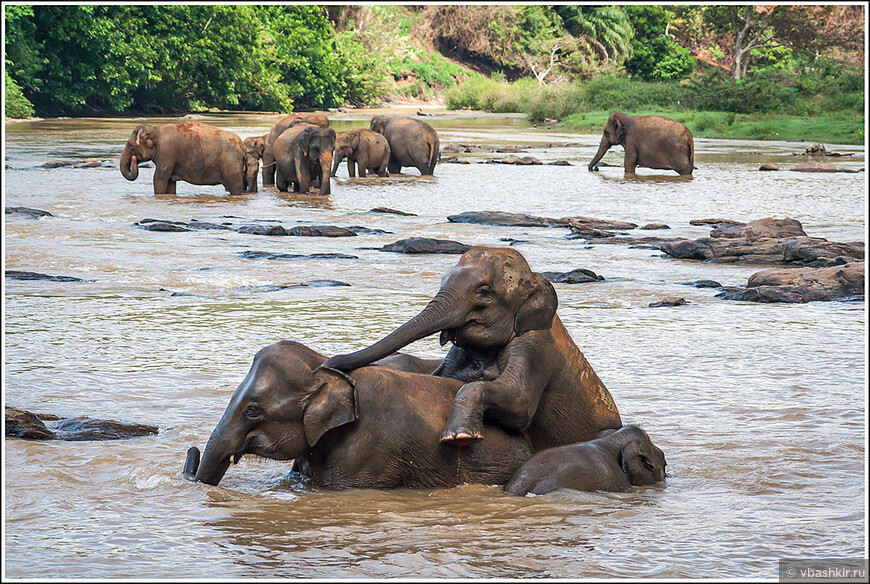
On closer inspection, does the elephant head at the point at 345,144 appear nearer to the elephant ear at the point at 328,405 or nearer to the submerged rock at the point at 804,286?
the submerged rock at the point at 804,286

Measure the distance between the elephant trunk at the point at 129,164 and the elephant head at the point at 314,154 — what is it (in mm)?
3124

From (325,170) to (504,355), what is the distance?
16322 millimetres

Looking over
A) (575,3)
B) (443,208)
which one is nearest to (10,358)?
(443,208)

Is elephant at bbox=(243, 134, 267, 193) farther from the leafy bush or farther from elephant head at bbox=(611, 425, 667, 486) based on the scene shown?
the leafy bush

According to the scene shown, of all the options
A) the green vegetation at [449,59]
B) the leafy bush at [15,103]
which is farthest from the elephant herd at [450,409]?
the leafy bush at [15,103]

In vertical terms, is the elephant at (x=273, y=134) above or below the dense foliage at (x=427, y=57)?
below

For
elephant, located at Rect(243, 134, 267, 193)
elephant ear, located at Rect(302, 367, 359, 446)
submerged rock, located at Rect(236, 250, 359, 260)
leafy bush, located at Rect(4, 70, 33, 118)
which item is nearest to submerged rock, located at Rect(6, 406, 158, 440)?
elephant ear, located at Rect(302, 367, 359, 446)

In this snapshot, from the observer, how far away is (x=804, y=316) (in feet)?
31.5

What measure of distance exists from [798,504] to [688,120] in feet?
139

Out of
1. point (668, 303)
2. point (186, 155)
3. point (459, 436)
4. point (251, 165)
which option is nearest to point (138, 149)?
point (186, 155)

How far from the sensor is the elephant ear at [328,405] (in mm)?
4621

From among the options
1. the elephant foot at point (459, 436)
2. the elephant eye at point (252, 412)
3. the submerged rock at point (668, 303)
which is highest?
the elephant eye at point (252, 412)

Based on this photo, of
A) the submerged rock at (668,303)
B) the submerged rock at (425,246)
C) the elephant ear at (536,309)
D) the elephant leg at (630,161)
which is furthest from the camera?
the elephant leg at (630,161)

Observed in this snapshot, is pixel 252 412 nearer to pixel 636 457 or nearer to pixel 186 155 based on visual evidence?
pixel 636 457
